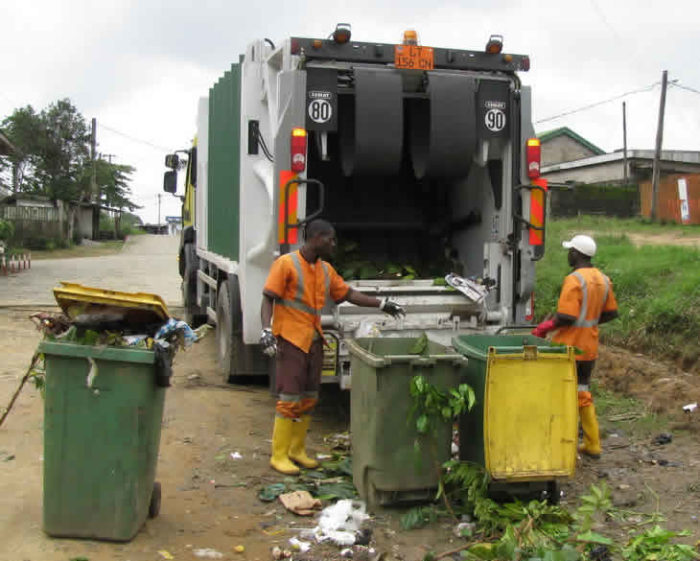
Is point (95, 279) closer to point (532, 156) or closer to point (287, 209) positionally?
point (287, 209)

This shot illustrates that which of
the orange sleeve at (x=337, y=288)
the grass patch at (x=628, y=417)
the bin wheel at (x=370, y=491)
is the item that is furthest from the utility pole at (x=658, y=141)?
the bin wheel at (x=370, y=491)

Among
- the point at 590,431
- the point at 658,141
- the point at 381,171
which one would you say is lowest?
the point at 590,431

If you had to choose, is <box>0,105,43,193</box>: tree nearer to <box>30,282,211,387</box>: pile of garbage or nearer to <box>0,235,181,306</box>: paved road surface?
<box>0,235,181,306</box>: paved road surface

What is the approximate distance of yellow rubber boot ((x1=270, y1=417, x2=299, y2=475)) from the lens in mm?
4641

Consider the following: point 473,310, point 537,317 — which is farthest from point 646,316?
point 473,310

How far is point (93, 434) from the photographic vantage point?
346 cm

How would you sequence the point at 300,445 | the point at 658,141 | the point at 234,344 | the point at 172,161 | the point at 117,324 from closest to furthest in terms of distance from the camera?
the point at 117,324, the point at 300,445, the point at 234,344, the point at 172,161, the point at 658,141

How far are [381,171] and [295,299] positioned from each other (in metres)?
1.48

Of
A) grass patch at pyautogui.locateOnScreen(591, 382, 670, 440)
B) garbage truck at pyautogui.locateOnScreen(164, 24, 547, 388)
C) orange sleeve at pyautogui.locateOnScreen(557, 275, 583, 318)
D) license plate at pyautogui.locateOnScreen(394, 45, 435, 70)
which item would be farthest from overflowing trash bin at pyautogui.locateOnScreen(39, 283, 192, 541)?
grass patch at pyautogui.locateOnScreen(591, 382, 670, 440)

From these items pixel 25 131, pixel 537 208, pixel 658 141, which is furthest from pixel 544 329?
pixel 25 131

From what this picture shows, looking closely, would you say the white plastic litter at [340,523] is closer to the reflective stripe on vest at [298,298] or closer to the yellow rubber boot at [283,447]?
the yellow rubber boot at [283,447]

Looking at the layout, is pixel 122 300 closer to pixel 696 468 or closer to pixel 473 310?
pixel 473 310

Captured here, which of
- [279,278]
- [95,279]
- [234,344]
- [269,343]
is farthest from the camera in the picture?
[95,279]

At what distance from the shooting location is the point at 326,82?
17.1ft
